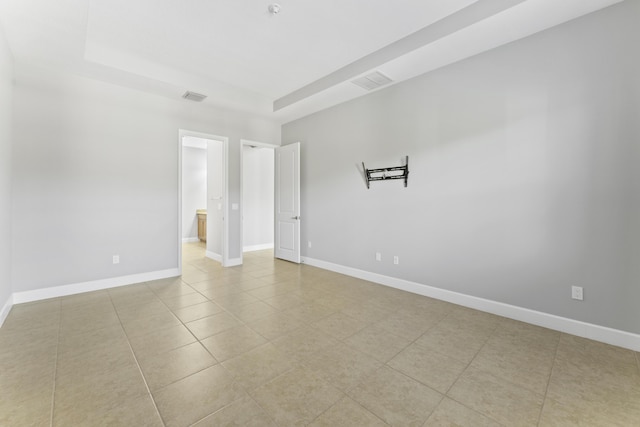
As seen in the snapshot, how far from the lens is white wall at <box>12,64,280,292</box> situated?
3.39 meters

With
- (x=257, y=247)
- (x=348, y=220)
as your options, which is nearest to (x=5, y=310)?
(x=348, y=220)

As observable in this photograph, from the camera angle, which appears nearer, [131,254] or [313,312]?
[313,312]

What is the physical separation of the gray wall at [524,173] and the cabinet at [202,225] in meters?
5.37

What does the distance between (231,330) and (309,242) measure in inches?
115

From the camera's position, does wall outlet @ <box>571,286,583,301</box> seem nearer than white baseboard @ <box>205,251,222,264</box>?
Yes

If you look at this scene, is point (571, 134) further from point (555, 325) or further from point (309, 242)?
point (309, 242)

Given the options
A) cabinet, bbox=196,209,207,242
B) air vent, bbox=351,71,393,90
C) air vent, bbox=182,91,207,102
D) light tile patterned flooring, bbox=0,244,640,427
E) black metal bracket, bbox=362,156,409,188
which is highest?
Result: air vent, bbox=351,71,393,90

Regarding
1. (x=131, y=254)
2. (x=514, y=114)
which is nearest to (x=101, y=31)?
(x=131, y=254)

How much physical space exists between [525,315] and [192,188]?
8.35 meters

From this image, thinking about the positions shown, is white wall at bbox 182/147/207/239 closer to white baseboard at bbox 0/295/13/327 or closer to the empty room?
the empty room

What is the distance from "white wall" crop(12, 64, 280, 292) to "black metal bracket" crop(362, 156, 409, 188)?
→ 292 cm

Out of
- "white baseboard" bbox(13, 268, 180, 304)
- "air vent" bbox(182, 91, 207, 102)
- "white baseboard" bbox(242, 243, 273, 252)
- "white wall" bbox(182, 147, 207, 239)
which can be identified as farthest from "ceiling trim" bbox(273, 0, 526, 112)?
"white wall" bbox(182, 147, 207, 239)

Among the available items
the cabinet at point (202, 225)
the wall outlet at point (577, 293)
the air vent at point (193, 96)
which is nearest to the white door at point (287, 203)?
the air vent at point (193, 96)

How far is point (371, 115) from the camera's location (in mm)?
4301
